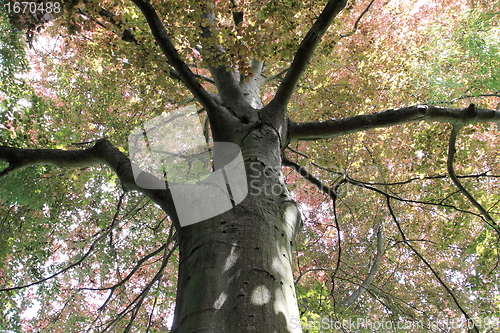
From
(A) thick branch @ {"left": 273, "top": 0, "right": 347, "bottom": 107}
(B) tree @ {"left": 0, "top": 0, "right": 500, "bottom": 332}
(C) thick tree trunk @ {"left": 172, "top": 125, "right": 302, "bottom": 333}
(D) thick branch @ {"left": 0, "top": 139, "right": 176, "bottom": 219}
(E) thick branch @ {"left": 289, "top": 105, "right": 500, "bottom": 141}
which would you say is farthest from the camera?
(E) thick branch @ {"left": 289, "top": 105, "right": 500, "bottom": 141}

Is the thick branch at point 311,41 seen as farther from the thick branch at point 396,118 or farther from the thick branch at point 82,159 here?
the thick branch at point 82,159

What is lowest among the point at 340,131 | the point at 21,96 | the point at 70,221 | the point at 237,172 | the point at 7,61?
the point at 237,172

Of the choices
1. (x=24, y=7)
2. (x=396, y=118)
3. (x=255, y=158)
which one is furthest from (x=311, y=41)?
(x=24, y=7)

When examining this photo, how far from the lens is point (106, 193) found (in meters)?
5.70

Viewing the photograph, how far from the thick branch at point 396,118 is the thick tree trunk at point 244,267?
1226 mm

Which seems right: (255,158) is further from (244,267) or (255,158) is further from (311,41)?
(311,41)

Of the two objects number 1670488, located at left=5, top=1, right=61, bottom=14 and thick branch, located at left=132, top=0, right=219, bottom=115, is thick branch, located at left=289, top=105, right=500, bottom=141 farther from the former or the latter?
number 1670488, located at left=5, top=1, right=61, bottom=14

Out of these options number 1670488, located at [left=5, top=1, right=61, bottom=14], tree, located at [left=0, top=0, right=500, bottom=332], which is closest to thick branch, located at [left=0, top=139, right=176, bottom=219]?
tree, located at [left=0, top=0, right=500, bottom=332]

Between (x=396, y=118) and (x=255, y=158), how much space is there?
1.67 meters

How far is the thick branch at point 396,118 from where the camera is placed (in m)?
2.89

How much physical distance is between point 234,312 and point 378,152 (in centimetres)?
562

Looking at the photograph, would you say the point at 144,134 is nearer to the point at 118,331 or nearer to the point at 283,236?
the point at 118,331

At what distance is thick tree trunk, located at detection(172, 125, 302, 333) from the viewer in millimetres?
1182

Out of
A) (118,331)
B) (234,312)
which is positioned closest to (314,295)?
(234,312)
